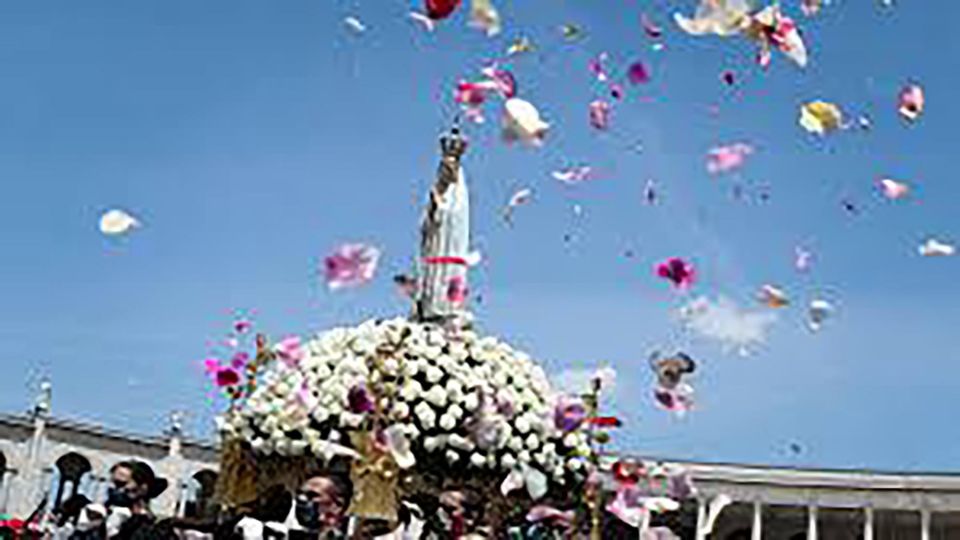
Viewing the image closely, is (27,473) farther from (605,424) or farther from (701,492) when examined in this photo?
(605,424)

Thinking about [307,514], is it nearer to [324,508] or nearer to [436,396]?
[324,508]

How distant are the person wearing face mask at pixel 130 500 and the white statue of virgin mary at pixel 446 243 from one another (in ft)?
9.92

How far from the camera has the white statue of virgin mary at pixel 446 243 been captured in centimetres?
1148

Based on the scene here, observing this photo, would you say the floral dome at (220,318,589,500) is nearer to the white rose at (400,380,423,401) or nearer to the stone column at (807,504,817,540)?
the white rose at (400,380,423,401)

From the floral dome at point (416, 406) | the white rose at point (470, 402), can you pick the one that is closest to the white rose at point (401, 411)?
the floral dome at point (416, 406)

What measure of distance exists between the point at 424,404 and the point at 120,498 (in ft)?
7.01

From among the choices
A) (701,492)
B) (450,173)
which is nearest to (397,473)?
(450,173)

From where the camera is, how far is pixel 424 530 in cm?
828

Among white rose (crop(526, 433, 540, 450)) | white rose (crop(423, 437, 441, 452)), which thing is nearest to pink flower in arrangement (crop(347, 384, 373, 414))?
white rose (crop(423, 437, 441, 452))

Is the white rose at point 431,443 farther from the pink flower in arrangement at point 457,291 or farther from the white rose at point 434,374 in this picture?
the pink flower in arrangement at point 457,291

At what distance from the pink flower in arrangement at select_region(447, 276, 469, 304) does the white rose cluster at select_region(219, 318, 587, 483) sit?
123cm

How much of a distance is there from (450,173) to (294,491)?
16.1 ft

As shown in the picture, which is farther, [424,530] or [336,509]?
[424,530]

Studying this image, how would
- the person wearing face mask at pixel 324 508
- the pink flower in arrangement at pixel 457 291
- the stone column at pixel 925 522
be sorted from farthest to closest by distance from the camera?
the stone column at pixel 925 522 < the pink flower in arrangement at pixel 457 291 < the person wearing face mask at pixel 324 508
